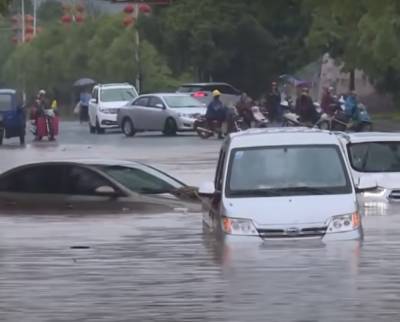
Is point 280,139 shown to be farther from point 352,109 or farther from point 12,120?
point 12,120

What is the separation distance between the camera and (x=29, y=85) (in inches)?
3967

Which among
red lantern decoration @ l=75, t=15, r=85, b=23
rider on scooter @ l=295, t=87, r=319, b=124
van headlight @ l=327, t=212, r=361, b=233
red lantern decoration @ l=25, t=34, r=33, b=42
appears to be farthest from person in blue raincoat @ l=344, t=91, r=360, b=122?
red lantern decoration @ l=25, t=34, r=33, b=42

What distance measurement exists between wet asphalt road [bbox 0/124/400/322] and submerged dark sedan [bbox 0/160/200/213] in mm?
670

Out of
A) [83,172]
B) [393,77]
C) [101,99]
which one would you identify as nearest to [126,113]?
[101,99]

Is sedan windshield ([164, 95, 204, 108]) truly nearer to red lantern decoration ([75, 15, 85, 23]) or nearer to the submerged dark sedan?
the submerged dark sedan

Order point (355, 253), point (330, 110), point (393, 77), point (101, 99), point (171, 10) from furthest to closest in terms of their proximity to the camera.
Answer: point (171, 10) → point (393, 77) → point (101, 99) → point (330, 110) → point (355, 253)

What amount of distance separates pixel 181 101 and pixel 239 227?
3796 centimetres

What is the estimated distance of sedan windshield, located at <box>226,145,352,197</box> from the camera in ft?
59.7

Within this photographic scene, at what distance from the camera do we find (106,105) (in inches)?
2371

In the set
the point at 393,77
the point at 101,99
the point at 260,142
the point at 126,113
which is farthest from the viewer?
the point at 393,77

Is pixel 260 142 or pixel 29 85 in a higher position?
pixel 260 142

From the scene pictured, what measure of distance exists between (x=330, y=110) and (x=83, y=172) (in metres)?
27.4

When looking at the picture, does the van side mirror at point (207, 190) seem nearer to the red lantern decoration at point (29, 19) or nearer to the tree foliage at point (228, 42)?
the tree foliage at point (228, 42)

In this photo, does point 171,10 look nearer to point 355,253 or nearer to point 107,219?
point 107,219
